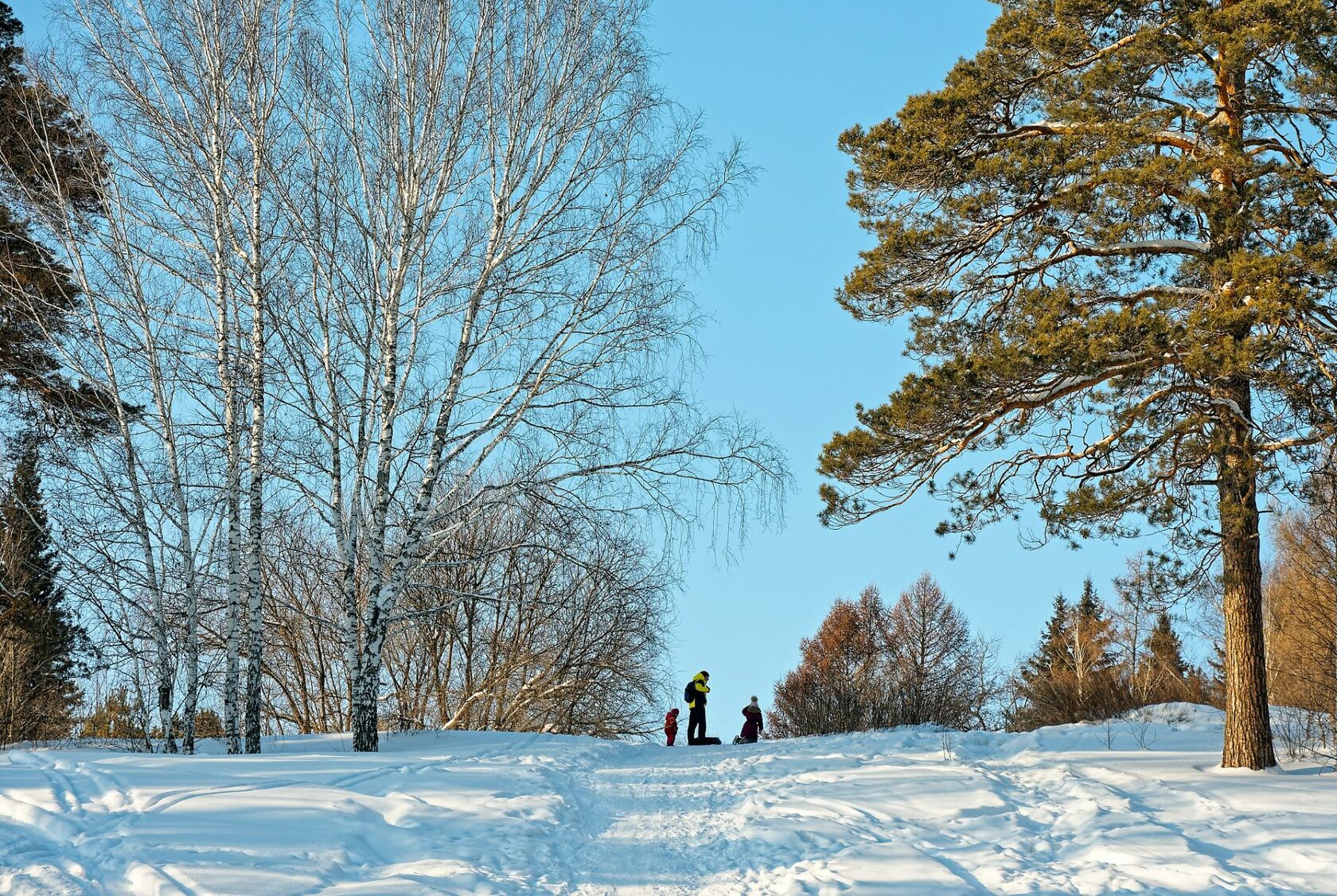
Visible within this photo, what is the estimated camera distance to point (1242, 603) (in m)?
11.3

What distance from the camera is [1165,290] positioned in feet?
38.4

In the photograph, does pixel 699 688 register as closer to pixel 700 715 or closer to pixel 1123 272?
pixel 700 715

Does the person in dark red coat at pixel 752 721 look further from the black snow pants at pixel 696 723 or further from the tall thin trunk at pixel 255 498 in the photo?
the tall thin trunk at pixel 255 498

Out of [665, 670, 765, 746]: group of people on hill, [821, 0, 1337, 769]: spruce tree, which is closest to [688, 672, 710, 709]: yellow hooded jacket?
[665, 670, 765, 746]: group of people on hill

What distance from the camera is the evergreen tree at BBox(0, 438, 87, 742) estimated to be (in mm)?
15141

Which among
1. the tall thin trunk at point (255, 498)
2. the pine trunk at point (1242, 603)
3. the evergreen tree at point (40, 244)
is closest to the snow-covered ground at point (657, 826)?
the pine trunk at point (1242, 603)

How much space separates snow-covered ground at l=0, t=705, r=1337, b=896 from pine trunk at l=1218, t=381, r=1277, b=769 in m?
0.41

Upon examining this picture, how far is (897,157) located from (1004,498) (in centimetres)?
438

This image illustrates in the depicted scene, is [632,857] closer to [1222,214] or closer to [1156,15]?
[1222,214]

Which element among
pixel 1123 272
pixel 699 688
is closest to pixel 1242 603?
pixel 1123 272

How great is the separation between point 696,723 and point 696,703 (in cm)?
36

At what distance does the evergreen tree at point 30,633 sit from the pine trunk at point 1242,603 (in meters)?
15.1

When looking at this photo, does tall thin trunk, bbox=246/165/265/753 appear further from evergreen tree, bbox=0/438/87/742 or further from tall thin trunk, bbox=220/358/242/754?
evergreen tree, bbox=0/438/87/742

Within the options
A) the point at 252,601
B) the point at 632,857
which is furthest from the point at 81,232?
the point at 632,857
